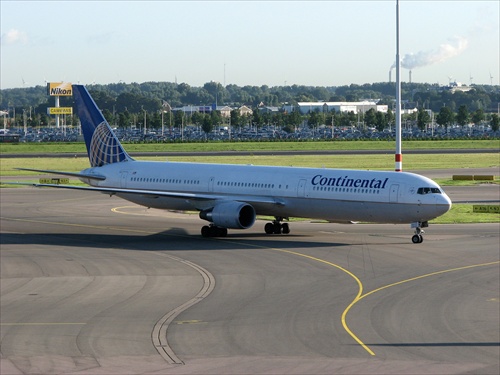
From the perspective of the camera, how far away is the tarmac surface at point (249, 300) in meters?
27.1

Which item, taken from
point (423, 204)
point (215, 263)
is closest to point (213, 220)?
point (215, 263)

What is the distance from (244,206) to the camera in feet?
180

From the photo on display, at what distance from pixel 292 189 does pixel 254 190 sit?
2800 mm

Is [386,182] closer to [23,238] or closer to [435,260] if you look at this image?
[435,260]

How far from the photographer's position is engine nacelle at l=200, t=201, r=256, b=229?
5425cm

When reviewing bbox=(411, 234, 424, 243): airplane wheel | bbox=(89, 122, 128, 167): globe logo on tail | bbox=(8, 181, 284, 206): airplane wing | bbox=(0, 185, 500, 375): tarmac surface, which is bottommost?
bbox=(0, 185, 500, 375): tarmac surface

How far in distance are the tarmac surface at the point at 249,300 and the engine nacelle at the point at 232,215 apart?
1.16 metres

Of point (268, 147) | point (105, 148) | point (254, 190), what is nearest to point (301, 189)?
point (254, 190)

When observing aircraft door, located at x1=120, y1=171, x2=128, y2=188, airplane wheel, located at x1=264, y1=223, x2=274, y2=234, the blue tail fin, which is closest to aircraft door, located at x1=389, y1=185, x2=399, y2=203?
airplane wheel, located at x1=264, y1=223, x2=274, y2=234

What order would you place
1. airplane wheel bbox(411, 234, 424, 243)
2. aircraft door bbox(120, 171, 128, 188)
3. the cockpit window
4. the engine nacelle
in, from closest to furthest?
1. the cockpit window
2. airplane wheel bbox(411, 234, 424, 243)
3. the engine nacelle
4. aircraft door bbox(120, 171, 128, 188)

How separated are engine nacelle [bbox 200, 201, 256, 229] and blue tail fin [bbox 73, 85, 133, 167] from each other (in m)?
12.1

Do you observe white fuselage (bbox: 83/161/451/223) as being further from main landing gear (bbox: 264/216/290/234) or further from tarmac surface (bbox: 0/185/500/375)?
tarmac surface (bbox: 0/185/500/375)

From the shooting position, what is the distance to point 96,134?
213 feet

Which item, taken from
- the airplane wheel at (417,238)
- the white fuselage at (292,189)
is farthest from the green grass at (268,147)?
the airplane wheel at (417,238)
